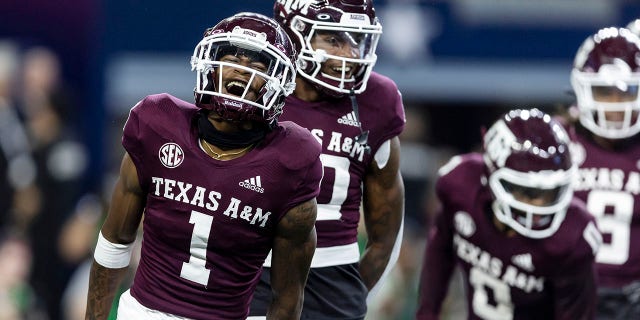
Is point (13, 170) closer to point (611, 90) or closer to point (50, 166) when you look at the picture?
point (50, 166)

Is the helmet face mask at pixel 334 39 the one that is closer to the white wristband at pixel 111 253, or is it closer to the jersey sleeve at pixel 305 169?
the jersey sleeve at pixel 305 169

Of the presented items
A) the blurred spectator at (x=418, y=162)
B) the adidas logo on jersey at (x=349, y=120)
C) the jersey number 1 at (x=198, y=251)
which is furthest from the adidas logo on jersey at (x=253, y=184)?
the blurred spectator at (x=418, y=162)

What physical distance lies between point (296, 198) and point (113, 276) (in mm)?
650

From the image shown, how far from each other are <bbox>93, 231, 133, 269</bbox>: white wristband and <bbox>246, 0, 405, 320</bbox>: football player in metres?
0.65

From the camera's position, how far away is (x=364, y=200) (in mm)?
5324

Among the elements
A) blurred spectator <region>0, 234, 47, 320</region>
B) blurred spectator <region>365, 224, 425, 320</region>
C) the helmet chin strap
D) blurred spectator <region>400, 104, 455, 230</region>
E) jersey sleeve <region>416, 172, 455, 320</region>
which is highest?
the helmet chin strap

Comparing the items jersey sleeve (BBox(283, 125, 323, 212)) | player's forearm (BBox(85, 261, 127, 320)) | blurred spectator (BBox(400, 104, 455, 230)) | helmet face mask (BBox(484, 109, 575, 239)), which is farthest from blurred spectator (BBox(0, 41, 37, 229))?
jersey sleeve (BBox(283, 125, 323, 212))

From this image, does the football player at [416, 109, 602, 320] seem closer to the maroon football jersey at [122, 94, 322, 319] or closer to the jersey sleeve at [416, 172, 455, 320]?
the jersey sleeve at [416, 172, 455, 320]

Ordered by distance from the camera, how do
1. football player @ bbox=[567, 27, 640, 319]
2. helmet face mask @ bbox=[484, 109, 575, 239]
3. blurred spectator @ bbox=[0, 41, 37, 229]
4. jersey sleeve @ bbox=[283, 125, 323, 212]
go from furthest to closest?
blurred spectator @ bbox=[0, 41, 37, 229], football player @ bbox=[567, 27, 640, 319], helmet face mask @ bbox=[484, 109, 575, 239], jersey sleeve @ bbox=[283, 125, 323, 212]

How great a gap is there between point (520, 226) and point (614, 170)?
90cm

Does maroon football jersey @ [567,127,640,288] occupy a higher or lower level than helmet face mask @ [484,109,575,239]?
lower

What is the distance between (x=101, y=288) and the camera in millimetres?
4434

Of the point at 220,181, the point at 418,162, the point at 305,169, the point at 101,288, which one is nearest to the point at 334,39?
the point at 305,169

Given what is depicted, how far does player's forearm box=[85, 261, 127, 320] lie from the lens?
4422 mm
